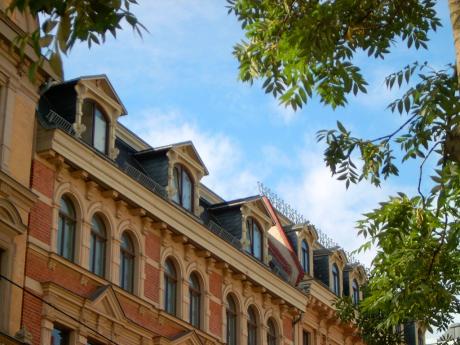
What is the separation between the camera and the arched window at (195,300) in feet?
100

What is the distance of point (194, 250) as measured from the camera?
30.5m

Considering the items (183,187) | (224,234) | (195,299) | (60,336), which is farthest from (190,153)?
(60,336)

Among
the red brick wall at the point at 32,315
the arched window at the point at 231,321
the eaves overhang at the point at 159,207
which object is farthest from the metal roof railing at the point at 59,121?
the arched window at the point at 231,321

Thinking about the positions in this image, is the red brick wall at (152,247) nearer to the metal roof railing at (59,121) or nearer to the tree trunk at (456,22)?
the metal roof railing at (59,121)

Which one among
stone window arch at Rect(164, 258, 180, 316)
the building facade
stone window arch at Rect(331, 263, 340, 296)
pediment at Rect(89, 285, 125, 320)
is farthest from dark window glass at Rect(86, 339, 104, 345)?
stone window arch at Rect(331, 263, 340, 296)

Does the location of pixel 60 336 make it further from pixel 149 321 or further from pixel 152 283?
pixel 152 283

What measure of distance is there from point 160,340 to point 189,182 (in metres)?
5.34

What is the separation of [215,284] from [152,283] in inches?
135

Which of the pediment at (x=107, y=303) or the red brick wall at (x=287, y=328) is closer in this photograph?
the pediment at (x=107, y=303)

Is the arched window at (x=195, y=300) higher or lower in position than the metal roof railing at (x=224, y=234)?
lower

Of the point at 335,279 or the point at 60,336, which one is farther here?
the point at 335,279

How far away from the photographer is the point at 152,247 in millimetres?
28969

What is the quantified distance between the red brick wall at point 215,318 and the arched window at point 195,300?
450 mm

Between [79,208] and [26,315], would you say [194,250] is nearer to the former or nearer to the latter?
[79,208]
